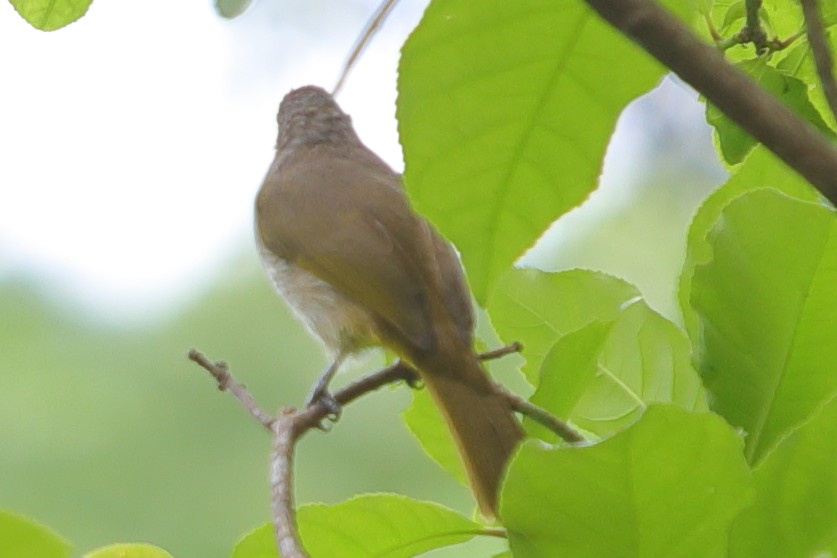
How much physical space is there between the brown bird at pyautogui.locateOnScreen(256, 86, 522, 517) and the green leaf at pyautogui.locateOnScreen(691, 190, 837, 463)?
758mm

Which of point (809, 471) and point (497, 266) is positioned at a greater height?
point (497, 266)

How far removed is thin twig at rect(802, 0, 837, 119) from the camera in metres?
0.61

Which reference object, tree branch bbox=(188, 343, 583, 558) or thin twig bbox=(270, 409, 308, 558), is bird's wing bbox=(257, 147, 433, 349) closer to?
tree branch bbox=(188, 343, 583, 558)

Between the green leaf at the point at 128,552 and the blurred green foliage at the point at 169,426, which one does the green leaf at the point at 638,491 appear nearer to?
the green leaf at the point at 128,552

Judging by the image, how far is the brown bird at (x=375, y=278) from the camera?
2.04 meters

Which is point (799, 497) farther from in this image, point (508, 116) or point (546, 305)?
point (546, 305)

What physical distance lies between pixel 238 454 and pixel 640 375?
18.1 feet

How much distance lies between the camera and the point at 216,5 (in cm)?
109

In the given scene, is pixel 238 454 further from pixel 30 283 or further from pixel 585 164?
pixel 585 164

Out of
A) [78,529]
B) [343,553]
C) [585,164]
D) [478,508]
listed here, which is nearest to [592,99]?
[585,164]

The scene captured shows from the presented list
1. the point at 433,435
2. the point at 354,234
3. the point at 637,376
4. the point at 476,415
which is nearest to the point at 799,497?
the point at 637,376

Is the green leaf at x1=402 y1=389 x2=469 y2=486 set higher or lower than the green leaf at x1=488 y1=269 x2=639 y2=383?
lower

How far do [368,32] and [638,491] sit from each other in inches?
17.0

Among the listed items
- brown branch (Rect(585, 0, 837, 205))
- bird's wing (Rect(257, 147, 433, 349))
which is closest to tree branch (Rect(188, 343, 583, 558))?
brown branch (Rect(585, 0, 837, 205))
